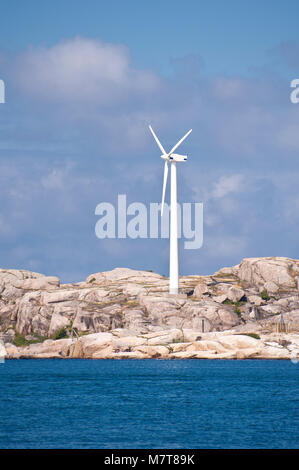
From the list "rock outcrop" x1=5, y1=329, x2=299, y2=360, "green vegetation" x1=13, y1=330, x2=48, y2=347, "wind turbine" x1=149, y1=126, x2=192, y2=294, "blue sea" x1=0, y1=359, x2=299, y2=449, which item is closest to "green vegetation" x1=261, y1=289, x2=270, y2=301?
"wind turbine" x1=149, y1=126, x2=192, y2=294

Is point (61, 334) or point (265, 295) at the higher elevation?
point (265, 295)

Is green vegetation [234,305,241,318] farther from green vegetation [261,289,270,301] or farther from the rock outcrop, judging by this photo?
the rock outcrop

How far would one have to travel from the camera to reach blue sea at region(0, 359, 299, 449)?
54719 millimetres

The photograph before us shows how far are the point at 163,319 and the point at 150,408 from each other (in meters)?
91.1

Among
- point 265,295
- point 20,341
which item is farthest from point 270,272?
point 20,341

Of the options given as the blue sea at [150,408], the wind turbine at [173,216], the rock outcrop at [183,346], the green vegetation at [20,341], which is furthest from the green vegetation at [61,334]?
the blue sea at [150,408]

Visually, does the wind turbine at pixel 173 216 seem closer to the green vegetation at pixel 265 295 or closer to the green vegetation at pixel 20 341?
the green vegetation at pixel 265 295

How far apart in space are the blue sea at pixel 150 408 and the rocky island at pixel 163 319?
2015 cm

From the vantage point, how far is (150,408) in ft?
244

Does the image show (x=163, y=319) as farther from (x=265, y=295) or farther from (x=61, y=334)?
(x=265, y=295)

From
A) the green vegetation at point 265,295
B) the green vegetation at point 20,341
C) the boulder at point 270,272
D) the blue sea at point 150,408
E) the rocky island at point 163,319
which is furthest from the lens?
the boulder at point 270,272

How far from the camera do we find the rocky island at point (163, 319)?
14788cm
